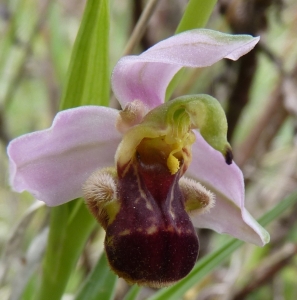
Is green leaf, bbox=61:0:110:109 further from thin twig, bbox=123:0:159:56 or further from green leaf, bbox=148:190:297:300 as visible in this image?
green leaf, bbox=148:190:297:300

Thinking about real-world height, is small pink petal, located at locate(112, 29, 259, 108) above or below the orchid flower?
above

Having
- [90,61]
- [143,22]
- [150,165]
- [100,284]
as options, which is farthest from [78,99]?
[100,284]

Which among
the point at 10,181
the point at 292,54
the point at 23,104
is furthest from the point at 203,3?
the point at 23,104

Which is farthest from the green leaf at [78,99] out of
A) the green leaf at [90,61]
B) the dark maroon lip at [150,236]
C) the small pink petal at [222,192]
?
the small pink petal at [222,192]

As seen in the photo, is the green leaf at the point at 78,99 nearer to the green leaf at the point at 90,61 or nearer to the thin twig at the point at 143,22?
the green leaf at the point at 90,61

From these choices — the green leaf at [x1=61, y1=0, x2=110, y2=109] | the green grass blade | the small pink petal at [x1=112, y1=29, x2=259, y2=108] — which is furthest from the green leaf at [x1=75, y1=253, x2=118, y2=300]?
the small pink petal at [x1=112, y1=29, x2=259, y2=108]

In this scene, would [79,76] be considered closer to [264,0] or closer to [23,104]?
[264,0]
